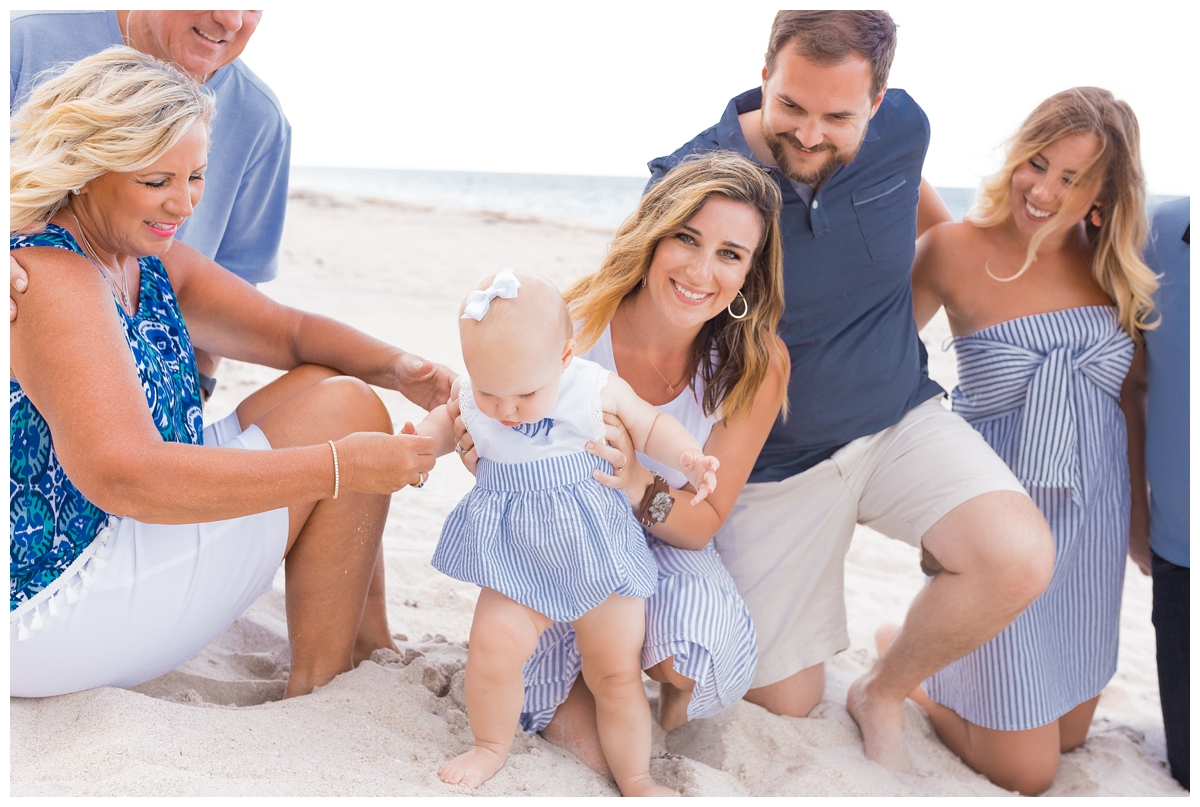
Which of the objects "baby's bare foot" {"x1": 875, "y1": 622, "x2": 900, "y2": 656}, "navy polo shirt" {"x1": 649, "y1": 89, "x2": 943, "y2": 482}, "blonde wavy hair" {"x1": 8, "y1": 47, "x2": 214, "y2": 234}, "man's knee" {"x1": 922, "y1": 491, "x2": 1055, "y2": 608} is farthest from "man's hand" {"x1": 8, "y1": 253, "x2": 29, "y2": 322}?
"baby's bare foot" {"x1": 875, "y1": 622, "x2": 900, "y2": 656}

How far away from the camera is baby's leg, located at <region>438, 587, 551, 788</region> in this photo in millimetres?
2176

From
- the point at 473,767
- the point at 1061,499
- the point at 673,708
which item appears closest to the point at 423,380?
the point at 473,767

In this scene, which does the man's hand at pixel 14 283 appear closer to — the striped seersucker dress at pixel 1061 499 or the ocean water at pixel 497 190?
the striped seersucker dress at pixel 1061 499

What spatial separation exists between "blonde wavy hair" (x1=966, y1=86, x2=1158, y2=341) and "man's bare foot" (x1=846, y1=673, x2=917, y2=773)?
4.61 feet

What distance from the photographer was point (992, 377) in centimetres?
300

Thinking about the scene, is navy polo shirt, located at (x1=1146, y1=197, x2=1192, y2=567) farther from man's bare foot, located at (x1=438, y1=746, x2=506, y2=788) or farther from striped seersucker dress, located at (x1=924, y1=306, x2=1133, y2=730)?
man's bare foot, located at (x1=438, y1=746, x2=506, y2=788)

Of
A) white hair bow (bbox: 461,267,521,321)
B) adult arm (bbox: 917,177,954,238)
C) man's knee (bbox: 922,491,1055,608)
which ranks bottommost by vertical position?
man's knee (bbox: 922,491,1055,608)

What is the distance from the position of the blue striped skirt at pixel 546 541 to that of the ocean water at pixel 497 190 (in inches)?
849

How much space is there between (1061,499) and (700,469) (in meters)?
1.44

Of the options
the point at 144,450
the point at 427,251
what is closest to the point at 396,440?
the point at 144,450

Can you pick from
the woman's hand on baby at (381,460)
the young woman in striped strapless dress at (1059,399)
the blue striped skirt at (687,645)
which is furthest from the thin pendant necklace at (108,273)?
the young woman in striped strapless dress at (1059,399)

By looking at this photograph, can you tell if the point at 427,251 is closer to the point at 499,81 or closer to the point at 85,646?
the point at 499,81

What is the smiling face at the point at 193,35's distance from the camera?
2803 mm

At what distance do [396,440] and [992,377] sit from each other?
77.2 inches
